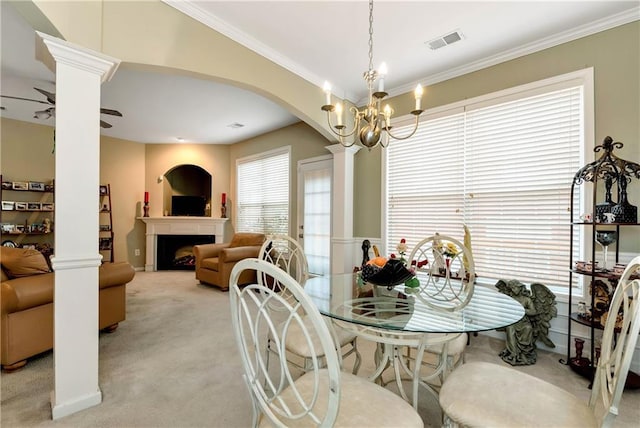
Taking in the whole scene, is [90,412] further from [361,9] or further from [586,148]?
[586,148]

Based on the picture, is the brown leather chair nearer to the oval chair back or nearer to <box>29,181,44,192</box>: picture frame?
the oval chair back

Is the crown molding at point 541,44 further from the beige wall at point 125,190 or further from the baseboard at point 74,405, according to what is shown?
the beige wall at point 125,190

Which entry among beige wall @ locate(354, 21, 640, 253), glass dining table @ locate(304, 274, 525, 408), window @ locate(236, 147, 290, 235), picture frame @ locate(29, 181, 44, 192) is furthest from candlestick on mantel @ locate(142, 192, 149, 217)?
beige wall @ locate(354, 21, 640, 253)

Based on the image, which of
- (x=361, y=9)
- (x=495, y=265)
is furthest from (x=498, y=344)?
(x=361, y=9)

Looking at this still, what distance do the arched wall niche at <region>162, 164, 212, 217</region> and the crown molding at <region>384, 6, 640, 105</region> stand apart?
5.03 m

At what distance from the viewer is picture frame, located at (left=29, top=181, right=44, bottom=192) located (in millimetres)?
5051

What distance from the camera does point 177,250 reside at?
667 cm

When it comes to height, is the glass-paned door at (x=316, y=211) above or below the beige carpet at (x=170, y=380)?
→ above

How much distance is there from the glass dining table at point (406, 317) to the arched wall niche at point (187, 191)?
544 centimetres

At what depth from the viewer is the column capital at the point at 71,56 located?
167cm

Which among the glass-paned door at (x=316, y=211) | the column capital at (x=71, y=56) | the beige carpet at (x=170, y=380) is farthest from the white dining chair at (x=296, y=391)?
the glass-paned door at (x=316, y=211)

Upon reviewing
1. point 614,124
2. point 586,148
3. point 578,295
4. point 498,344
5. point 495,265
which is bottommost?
point 498,344

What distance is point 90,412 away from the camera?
5.78 feet

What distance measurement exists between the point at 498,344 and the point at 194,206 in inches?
240
